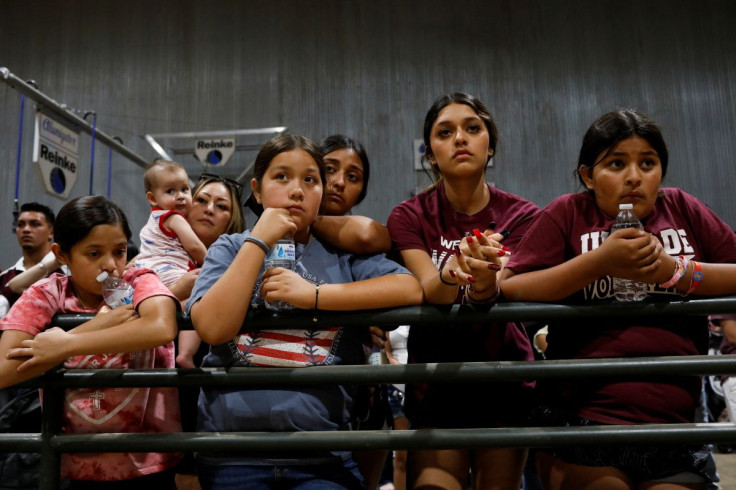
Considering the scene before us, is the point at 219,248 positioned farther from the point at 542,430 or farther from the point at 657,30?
the point at 657,30

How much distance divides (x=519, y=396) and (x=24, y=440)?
4.39 feet

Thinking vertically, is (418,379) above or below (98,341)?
below

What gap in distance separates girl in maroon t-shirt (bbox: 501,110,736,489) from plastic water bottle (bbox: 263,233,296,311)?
58 cm

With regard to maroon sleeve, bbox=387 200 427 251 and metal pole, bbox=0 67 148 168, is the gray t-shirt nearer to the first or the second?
maroon sleeve, bbox=387 200 427 251

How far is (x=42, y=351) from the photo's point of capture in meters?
1.44

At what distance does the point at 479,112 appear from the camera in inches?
76.0

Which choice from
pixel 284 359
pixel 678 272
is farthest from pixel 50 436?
pixel 678 272

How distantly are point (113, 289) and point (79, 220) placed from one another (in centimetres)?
24

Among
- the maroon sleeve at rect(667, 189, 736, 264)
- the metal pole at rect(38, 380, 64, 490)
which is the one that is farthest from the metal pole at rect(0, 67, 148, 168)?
the maroon sleeve at rect(667, 189, 736, 264)

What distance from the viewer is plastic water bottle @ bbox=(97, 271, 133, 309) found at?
169cm

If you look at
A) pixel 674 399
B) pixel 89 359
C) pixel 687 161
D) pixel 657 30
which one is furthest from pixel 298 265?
pixel 657 30

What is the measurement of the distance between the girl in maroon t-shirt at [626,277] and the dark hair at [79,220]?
1224 millimetres

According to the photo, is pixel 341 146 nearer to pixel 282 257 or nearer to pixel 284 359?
pixel 282 257

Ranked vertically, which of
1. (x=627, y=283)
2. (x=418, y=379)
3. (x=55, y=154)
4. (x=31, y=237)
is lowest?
(x=418, y=379)
